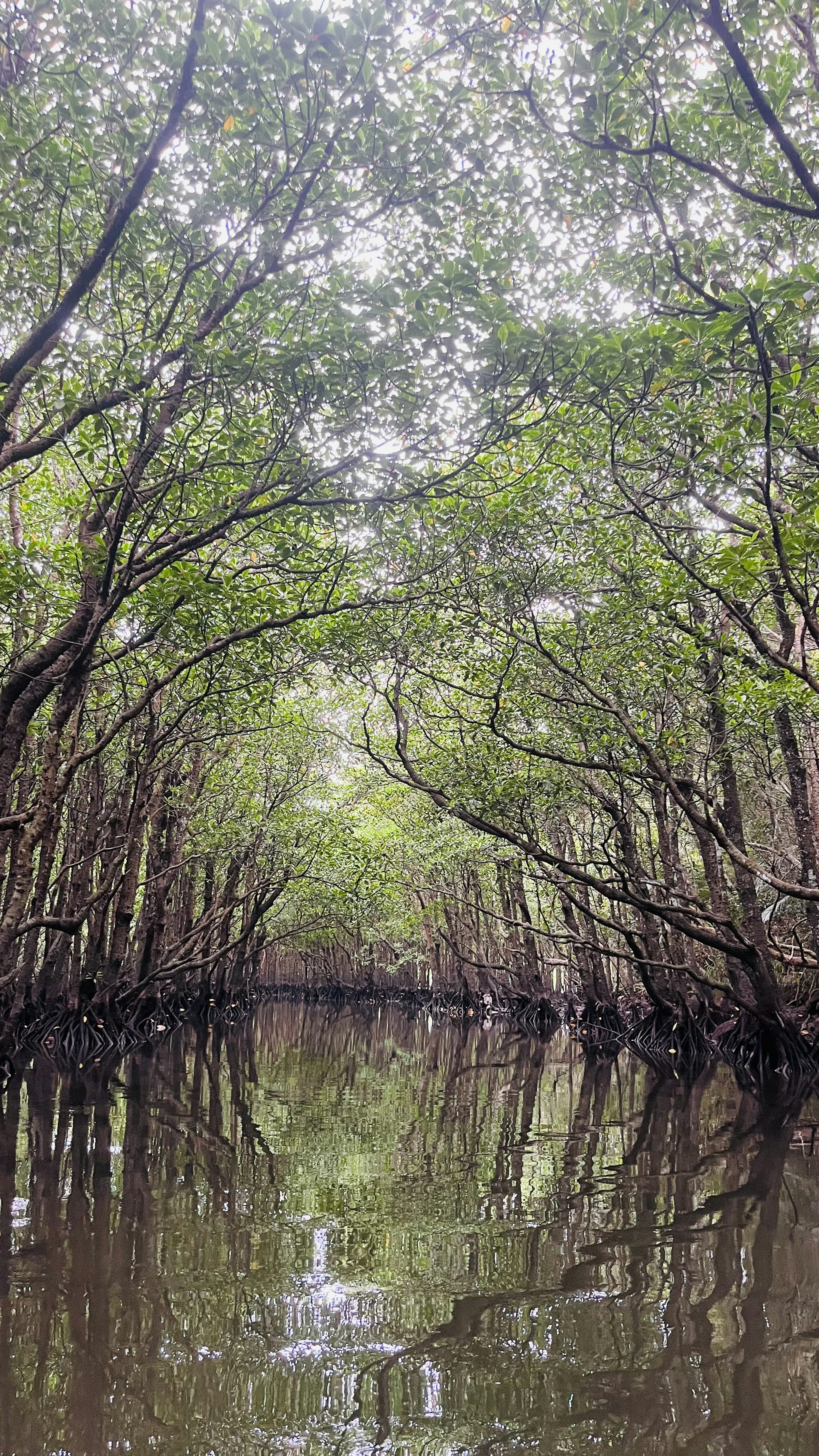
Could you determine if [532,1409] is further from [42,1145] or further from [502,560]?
[502,560]

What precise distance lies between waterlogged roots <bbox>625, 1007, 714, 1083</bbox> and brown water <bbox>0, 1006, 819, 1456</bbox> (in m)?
6.08

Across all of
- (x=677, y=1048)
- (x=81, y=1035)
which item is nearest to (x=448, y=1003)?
(x=677, y=1048)

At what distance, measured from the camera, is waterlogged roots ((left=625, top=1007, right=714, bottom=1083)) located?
47.3ft

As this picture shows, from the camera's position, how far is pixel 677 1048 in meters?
14.9

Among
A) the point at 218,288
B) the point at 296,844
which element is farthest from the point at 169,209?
A: the point at 296,844

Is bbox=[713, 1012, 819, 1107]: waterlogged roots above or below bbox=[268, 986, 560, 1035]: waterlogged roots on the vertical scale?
above

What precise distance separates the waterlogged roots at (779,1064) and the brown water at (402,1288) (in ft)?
10.2

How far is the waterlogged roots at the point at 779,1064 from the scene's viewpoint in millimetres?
11344

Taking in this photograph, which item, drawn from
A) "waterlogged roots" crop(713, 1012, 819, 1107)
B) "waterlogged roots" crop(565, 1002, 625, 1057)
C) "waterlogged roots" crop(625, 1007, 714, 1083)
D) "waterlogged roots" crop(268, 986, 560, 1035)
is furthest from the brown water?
"waterlogged roots" crop(268, 986, 560, 1035)

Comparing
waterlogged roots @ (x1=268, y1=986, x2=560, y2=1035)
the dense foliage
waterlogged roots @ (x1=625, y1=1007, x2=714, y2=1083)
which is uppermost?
the dense foliage

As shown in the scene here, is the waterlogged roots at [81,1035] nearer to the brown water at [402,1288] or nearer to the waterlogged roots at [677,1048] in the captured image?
the brown water at [402,1288]

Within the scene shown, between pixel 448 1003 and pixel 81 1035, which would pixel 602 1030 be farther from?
pixel 448 1003

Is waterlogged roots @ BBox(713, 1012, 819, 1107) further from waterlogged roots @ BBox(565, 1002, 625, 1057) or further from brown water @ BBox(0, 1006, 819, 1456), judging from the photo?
waterlogged roots @ BBox(565, 1002, 625, 1057)

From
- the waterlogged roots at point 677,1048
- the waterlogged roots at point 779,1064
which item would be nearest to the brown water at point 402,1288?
the waterlogged roots at point 779,1064
